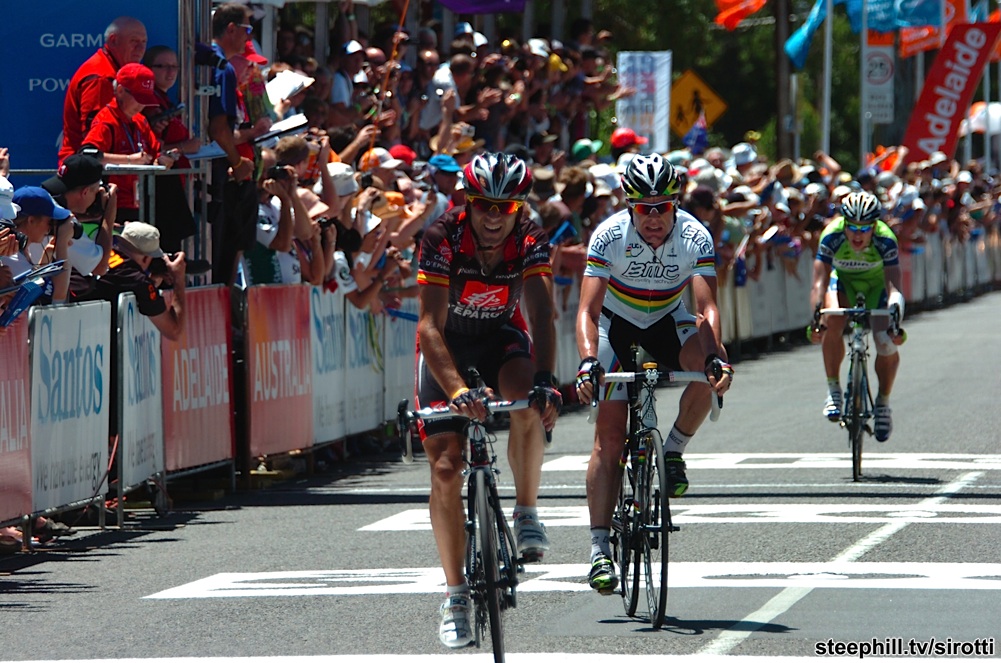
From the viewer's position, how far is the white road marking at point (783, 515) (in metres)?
→ 11.9

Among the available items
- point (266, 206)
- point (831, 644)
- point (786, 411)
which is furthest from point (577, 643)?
point (786, 411)

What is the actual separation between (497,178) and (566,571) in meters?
2.92

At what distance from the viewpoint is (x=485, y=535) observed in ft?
24.5

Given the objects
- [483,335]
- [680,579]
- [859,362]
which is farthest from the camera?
[859,362]

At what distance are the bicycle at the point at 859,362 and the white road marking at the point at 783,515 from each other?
76.1 inches

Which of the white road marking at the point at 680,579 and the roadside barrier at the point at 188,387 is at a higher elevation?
the roadside barrier at the point at 188,387

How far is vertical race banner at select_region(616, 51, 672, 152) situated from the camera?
31.2 metres


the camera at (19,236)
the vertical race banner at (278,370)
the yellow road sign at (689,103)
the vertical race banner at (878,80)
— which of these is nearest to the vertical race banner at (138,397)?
the camera at (19,236)

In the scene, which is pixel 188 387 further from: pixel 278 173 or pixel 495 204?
pixel 495 204

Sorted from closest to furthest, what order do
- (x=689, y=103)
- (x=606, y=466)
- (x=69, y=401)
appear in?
(x=606, y=466) → (x=69, y=401) → (x=689, y=103)

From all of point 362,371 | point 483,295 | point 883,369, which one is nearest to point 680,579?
point 483,295

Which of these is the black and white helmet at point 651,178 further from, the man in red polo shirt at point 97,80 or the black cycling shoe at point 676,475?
the man in red polo shirt at point 97,80

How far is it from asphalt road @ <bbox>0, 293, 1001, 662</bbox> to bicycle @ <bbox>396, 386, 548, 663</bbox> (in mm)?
441

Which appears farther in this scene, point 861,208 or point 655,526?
point 861,208
